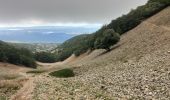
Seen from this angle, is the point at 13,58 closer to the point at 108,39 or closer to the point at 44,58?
the point at 44,58

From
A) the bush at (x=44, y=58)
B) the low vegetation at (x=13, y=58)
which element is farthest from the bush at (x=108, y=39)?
the bush at (x=44, y=58)

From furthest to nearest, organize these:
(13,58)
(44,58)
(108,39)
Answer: (44,58), (13,58), (108,39)

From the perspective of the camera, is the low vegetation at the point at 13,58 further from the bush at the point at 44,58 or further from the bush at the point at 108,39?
the bush at the point at 108,39

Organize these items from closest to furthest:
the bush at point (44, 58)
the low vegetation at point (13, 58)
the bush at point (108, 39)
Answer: the bush at point (108, 39), the low vegetation at point (13, 58), the bush at point (44, 58)

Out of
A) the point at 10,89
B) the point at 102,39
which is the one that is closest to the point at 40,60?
the point at 102,39

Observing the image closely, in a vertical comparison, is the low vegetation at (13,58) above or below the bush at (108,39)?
below

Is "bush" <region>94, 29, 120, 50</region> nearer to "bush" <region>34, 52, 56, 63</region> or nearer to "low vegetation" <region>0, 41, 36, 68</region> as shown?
"low vegetation" <region>0, 41, 36, 68</region>

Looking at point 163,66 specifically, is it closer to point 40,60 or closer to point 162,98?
point 162,98

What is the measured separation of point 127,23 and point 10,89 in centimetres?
6823

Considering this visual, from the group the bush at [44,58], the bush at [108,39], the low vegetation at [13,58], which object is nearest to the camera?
the bush at [108,39]

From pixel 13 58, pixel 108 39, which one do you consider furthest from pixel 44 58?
pixel 108 39

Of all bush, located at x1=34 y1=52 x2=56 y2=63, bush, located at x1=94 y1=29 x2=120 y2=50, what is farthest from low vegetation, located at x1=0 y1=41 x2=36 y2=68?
bush, located at x1=94 y1=29 x2=120 y2=50

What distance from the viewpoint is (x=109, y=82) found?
4350 centimetres

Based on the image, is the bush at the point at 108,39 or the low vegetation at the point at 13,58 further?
the low vegetation at the point at 13,58
